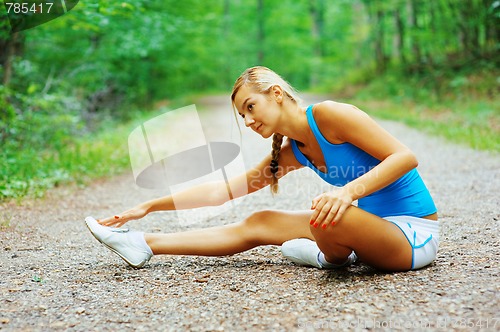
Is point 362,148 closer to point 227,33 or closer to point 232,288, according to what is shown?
point 232,288

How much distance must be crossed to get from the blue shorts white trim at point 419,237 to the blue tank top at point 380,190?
0.12 ft

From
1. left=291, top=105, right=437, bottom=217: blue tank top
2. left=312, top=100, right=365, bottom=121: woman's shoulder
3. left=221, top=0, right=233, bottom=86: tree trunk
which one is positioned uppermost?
left=312, top=100, right=365, bottom=121: woman's shoulder

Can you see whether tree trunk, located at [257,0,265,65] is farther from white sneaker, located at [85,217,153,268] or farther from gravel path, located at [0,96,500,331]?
white sneaker, located at [85,217,153,268]

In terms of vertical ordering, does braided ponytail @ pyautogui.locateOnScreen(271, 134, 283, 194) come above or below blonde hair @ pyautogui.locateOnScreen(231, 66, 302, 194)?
below

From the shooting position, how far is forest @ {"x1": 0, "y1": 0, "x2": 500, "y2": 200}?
6191 millimetres

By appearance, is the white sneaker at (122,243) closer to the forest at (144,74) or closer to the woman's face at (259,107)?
the woman's face at (259,107)

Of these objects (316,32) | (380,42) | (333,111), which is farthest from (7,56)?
(316,32)

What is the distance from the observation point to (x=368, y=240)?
2.24 meters

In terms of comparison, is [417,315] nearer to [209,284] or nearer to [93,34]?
[209,284]

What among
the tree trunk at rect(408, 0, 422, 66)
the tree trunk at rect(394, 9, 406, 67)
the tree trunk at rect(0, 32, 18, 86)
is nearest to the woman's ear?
the tree trunk at rect(0, 32, 18, 86)

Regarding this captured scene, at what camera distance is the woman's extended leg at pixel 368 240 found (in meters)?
2.21

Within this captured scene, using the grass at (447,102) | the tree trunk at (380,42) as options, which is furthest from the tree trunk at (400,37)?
the tree trunk at (380,42)

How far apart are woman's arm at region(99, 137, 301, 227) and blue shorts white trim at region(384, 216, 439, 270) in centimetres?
63

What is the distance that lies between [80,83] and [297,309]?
1066 centimetres
